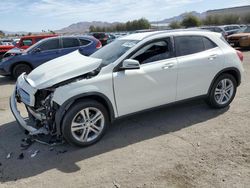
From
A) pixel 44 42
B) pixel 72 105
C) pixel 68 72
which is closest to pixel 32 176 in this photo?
pixel 72 105

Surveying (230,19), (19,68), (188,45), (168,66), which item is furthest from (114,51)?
(230,19)

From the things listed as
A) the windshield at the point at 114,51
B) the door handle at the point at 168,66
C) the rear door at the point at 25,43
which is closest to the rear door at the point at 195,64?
the door handle at the point at 168,66

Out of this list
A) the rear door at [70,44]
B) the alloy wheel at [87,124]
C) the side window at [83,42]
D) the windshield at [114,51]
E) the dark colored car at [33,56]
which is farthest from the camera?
the side window at [83,42]

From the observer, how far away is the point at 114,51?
486 cm

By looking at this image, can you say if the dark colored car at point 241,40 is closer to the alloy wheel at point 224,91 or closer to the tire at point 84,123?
the alloy wheel at point 224,91

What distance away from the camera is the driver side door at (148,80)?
436 cm

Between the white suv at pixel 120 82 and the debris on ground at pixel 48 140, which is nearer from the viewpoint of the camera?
the white suv at pixel 120 82

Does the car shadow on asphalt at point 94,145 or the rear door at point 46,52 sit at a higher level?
the rear door at point 46,52

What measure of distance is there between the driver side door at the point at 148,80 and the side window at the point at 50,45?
6.55 metres

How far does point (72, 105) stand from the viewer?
13.2ft

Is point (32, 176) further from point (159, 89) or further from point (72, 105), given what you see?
point (159, 89)

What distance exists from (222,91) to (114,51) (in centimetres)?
240

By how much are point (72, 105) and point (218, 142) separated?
230cm

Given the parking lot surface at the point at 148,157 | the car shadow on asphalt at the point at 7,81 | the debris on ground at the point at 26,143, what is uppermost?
the debris on ground at the point at 26,143
